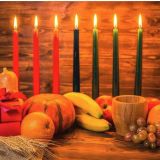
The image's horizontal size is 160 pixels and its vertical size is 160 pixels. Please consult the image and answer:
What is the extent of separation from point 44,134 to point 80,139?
12cm

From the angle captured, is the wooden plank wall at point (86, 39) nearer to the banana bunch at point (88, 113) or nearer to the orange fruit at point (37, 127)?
the banana bunch at point (88, 113)

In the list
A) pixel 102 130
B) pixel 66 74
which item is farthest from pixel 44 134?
pixel 66 74

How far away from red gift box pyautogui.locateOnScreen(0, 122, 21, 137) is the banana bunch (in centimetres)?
21

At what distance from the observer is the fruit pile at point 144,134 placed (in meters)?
0.67

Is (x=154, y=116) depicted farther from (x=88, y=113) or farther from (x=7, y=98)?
(x=7, y=98)

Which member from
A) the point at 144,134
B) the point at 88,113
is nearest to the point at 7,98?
the point at 88,113

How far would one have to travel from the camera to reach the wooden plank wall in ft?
3.91

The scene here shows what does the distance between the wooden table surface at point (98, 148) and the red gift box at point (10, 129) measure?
110 mm

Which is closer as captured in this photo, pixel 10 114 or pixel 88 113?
pixel 10 114

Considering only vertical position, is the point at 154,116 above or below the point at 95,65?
below

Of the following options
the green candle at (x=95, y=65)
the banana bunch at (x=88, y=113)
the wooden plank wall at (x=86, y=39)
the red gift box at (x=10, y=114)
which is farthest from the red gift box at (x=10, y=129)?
the wooden plank wall at (x=86, y=39)

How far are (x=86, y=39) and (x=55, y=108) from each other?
1.81ft

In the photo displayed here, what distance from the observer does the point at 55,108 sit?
0.76 meters

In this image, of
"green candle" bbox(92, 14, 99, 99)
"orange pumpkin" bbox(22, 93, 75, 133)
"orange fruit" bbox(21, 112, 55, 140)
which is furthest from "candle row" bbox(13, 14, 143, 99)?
"orange fruit" bbox(21, 112, 55, 140)
